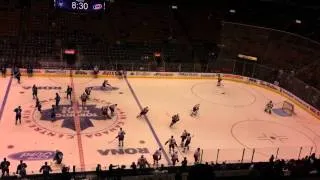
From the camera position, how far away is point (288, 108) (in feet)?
89.2

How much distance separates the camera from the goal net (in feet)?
88.3

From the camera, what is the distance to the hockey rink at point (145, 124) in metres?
19.3

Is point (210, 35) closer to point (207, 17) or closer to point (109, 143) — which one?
point (207, 17)

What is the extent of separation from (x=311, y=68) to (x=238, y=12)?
432 inches

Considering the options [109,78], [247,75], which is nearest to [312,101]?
[247,75]

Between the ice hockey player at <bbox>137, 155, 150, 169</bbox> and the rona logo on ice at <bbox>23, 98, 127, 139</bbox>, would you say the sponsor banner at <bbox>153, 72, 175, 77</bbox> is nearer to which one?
the rona logo on ice at <bbox>23, 98, 127, 139</bbox>

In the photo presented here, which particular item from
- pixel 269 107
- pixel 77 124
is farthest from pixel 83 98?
pixel 269 107

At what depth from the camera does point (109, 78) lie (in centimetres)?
3073

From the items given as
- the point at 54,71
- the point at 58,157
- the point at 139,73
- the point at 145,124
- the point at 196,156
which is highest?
the point at 139,73

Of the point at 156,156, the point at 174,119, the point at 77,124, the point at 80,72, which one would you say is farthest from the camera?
the point at 80,72

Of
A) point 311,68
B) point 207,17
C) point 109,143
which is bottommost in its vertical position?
Result: point 109,143

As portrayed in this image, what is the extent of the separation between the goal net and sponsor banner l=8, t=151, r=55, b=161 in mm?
14529

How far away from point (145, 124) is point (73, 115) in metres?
3.73

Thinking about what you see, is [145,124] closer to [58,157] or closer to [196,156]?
[196,156]
